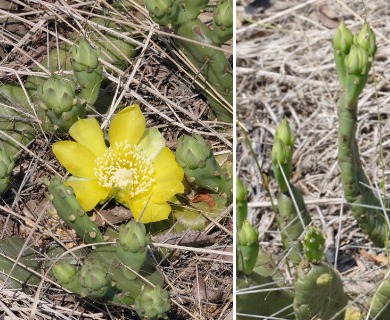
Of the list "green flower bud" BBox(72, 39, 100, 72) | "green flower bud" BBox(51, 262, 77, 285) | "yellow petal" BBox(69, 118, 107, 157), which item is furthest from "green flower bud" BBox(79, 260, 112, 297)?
"green flower bud" BBox(72, 39, 100, 72)

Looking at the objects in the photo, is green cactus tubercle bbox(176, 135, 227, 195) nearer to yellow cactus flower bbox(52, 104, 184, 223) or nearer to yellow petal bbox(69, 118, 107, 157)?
yellow cactus flower bbox(52, 104, 184, 223)

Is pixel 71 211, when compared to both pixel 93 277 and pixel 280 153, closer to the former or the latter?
pixel 93 277

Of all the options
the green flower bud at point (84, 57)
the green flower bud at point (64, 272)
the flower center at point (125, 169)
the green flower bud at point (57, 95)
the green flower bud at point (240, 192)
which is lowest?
the green flower bud at point (64, 272)

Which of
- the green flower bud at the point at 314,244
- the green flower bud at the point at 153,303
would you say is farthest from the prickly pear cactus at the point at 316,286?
the green flower bud at the point at 153,303

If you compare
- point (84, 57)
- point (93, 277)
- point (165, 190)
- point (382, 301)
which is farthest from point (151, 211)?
point (382, 301)

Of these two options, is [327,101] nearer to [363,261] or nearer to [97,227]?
[363,261]

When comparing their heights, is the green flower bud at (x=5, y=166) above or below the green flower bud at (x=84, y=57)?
below

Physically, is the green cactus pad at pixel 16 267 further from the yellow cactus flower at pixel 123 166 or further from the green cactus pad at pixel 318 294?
the green cactus pad at pixel 318 294
